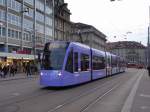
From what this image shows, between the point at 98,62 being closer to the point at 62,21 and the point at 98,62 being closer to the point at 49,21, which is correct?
the point at 49,21

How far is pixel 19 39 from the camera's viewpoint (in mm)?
66312

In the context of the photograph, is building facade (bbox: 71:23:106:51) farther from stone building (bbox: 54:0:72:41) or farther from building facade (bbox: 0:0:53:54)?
building facade (bbox: 0:0:53:54)

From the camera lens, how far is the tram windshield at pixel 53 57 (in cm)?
2053

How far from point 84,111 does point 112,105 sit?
213 centimetres

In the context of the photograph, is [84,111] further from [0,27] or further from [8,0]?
[8,0]

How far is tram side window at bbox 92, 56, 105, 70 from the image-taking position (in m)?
30.2

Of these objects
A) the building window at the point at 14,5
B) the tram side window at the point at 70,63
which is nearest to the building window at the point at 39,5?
the building window at the point at 14,5

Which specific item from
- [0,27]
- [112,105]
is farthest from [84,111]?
[0,27]

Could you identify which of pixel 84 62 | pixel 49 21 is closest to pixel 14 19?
pixel 49 21

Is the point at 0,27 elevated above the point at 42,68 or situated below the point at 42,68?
above

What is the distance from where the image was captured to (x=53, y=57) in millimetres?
20703

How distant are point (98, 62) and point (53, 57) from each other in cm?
1253

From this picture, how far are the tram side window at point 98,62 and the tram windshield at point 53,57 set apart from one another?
8992 millimetres

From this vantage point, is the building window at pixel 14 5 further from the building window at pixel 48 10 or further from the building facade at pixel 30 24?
the building window at pixel 48 10
